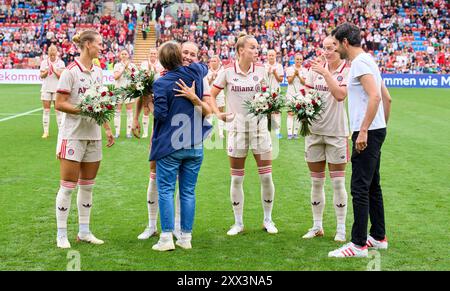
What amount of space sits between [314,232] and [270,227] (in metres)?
0.53

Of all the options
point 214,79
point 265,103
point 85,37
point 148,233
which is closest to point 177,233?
point 148,233

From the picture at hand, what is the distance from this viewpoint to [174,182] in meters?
6.47

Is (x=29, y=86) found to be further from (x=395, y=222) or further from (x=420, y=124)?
(x=395, y=222)

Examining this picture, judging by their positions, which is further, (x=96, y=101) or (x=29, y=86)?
(x=29, y=86)

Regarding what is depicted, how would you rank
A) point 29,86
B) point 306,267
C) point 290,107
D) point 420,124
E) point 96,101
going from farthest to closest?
point 29,86 → point 420,124 → point 290,107 → point 96,101 → point 306,267

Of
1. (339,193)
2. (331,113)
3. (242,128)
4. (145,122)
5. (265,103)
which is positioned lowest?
(145,122)

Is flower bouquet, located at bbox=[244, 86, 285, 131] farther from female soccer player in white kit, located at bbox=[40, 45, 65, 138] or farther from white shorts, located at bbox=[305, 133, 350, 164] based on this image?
female soccer player in white kit, located at bbox=[40, 45, 65, 138]

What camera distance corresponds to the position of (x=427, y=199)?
355 inches

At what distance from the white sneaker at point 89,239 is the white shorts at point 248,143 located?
1.87 metres

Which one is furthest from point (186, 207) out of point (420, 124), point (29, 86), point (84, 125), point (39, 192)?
point (29, 86)

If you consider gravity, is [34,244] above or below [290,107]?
below

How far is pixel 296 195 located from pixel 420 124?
10.5 metres

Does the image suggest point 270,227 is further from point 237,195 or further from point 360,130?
point 360,130

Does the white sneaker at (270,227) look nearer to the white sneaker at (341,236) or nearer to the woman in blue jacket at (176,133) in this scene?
the white sneaker at (341,236)
